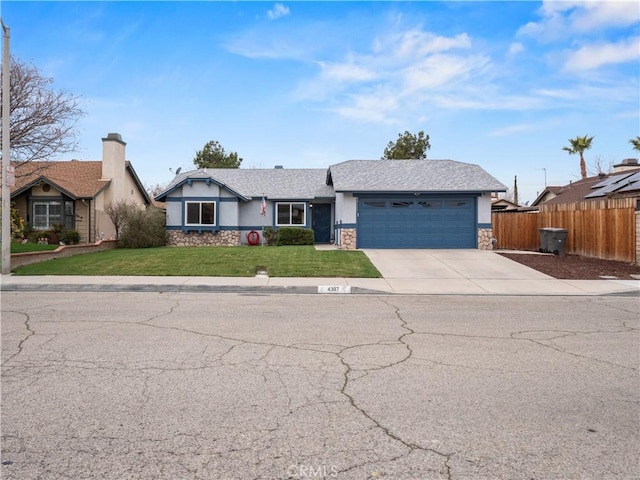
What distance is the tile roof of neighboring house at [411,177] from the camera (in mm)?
22906

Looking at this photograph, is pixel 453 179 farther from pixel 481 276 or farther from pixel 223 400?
pixel 223 400

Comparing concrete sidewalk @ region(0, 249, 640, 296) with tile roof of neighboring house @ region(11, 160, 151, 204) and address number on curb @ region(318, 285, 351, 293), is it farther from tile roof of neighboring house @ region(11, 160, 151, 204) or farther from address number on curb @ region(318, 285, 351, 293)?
tile roof of neighboring house @ region(11, 160, 151, 204)

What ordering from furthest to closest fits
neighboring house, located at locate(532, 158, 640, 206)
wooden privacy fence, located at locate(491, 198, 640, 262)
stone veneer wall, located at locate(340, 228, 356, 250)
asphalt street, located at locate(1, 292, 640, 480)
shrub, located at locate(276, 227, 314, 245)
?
shrub, located at locate(276, 227, 314, 245) → neighboring house, located at locate(532, 158, 640, 206) → stone veneer wall, located at locate(340, 228, 356, 250) → wooden privacy fence, located at locate(491, 198, 640, 262) → asphalt street, located at locate(1, 292, 640, 480)

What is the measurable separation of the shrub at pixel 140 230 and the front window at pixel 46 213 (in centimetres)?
471

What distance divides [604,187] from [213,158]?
35.3m

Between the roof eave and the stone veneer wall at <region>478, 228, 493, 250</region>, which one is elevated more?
the roof eave

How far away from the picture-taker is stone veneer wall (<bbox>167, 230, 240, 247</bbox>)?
87.0ft

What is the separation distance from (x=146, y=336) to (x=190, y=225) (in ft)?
65.7

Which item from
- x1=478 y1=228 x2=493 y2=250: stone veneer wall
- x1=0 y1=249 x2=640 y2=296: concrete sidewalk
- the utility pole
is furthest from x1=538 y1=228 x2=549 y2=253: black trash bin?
the utility pole

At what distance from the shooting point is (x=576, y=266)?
17.6 m

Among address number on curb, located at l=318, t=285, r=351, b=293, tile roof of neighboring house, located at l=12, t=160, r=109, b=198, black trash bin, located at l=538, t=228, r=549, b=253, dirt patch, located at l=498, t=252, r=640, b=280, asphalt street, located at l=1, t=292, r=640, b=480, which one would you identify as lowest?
asphalt street, located at l=1, t=292, r=640, b=480

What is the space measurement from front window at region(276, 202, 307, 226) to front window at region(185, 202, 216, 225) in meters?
3.67

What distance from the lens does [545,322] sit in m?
8.70

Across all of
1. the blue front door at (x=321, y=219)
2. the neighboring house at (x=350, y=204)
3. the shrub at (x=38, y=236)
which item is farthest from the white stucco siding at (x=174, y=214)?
the blue front door at (x=321, y=219)
